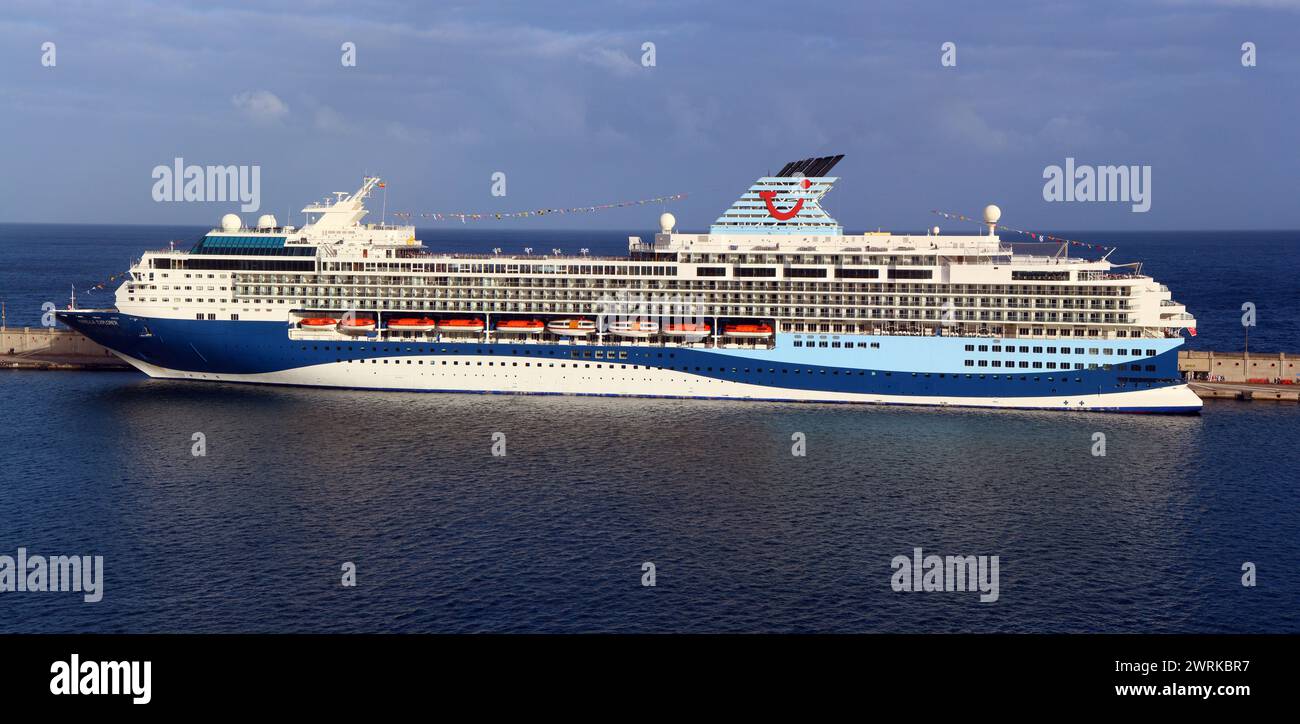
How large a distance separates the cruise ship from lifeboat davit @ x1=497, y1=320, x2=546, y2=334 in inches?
5.6

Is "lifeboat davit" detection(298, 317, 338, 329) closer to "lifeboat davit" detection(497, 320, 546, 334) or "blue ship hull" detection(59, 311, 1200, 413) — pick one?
"blue ship hull" detection(59, 311, 1200, 413)

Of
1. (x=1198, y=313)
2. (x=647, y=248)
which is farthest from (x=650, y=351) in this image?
(x=1198, y=313)

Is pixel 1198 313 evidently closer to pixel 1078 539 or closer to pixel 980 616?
pixel 1078 539

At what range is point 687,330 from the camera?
67875mm

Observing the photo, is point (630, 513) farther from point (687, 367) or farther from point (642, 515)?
point (687, 367)

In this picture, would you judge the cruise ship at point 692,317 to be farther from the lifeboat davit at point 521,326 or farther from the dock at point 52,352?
the dock at point 52,352

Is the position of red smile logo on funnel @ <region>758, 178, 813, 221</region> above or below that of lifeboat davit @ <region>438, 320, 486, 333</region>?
above

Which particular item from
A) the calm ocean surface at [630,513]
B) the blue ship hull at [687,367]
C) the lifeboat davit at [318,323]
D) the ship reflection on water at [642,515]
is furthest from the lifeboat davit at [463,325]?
the ship reflection on water at [642,515]

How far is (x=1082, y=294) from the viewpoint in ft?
212

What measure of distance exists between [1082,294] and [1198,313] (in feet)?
200

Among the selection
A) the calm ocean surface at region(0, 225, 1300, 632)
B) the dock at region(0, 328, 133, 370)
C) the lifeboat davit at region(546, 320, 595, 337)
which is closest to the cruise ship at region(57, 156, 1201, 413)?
the lifeboat davit at region(546, 320, 595, 337)

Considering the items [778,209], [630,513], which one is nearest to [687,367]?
[778,209]

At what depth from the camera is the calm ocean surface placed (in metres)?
34.1
